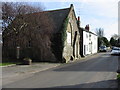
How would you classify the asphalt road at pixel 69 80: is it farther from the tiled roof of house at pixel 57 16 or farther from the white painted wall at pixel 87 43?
the white painted wall at pixel 87 43

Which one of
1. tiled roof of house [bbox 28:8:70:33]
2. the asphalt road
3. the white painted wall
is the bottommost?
the asphalt road

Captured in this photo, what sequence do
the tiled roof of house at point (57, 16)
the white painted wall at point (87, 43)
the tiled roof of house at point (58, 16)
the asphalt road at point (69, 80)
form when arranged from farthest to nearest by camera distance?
the white painted wall at point (87, 43)
the tiled roof of house at point (58, 16)
the tiled roof of house at point (57, 16)
the asphalt road at point (69, 80)

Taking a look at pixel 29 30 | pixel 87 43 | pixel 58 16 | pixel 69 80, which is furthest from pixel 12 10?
pixel 87 43

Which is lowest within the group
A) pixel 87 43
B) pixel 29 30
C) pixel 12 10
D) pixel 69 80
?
pixel 69 80

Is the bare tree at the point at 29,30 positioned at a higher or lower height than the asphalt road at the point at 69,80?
higher

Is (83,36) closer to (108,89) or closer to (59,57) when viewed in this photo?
(59,57)

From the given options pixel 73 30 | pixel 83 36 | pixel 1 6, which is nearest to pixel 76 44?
pixel 73 30

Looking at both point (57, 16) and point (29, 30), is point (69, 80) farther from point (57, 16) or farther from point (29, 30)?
point (57, 16)

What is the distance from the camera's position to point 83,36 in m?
45.2

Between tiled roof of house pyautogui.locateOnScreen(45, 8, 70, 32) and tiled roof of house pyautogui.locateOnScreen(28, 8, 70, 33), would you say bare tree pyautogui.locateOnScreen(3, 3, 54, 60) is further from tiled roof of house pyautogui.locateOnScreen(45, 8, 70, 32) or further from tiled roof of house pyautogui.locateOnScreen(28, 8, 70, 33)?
tiled roof of house pyautogui.locateOnScreen(45, 8, 70, 32)

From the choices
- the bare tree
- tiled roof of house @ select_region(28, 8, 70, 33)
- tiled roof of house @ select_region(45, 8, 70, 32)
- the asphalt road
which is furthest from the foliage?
the asphalt road

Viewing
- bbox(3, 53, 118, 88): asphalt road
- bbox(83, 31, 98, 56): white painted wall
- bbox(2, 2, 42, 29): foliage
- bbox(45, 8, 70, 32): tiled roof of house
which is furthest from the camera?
bbox(83, 31, 98, 56): white painted wall

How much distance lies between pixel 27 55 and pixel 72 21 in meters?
9.84

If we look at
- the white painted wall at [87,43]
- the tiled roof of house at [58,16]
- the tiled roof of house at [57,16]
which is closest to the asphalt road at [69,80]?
the tiled roof of house at [57,16]
